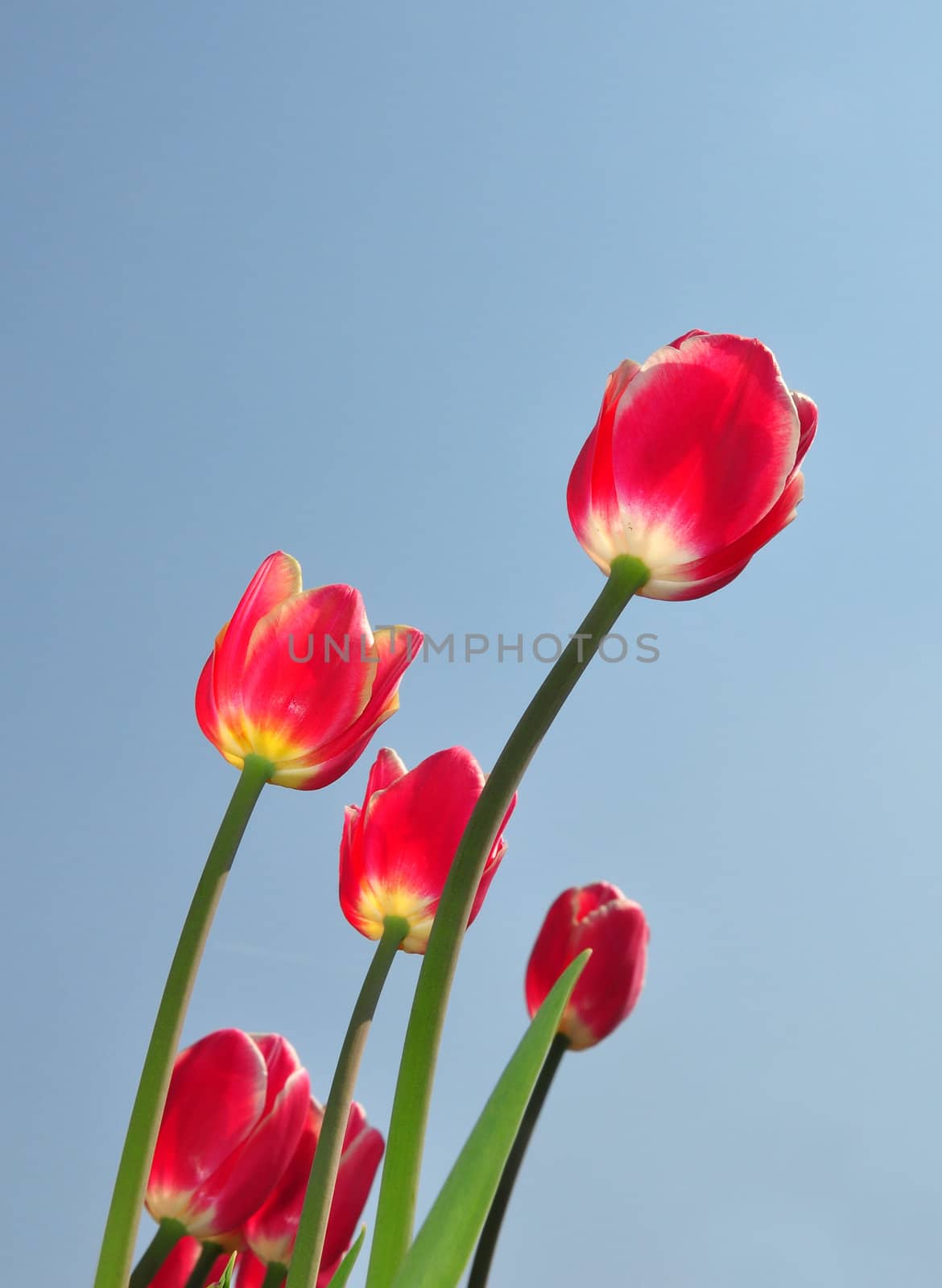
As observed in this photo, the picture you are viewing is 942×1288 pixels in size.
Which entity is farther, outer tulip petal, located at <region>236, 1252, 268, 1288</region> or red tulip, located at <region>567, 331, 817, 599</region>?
outer tulip petal, located at <region>236, 1252, 268, 1288</region>

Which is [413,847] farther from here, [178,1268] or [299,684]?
[178,1268]

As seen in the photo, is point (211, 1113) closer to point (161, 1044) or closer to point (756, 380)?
point (161, 1044)

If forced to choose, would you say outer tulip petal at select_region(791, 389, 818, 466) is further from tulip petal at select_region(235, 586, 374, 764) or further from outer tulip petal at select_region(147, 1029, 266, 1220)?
outer tulip petal at select_region(147, 1029, 266, 1220)

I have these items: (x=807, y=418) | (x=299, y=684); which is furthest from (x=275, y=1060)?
(x=807, y=418)

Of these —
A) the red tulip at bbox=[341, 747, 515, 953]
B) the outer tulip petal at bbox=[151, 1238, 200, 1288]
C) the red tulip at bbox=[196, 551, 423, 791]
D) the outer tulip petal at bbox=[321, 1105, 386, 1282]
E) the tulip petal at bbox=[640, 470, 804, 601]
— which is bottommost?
the outer tulip petal at bbox=[151, 1238, 200, 1288]

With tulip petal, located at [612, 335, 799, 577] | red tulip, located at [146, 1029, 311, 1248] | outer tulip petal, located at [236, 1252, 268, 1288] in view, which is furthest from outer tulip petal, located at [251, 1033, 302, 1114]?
tulip petal, located at [612, 335, 799, 577]
